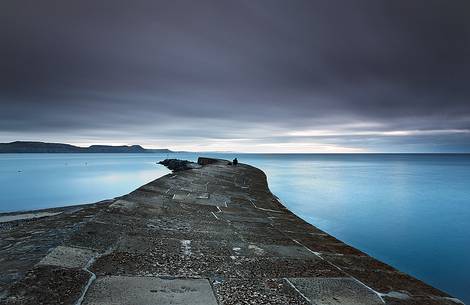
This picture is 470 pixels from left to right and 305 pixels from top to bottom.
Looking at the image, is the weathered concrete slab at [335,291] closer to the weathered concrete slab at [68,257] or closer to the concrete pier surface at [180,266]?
the concrete pier surface at [180,266]

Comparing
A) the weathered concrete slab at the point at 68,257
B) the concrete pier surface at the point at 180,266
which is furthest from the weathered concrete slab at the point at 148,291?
the weathered concrete slab at the point at 68,257

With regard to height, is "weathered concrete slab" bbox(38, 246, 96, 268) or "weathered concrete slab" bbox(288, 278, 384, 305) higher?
"weathered concrete slab" bbox(38, 246, 96, 268)

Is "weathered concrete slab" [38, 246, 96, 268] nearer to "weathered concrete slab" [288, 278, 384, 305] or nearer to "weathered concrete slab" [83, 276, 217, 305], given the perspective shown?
"weathered concrete slab" [83, 276, 217, 305]

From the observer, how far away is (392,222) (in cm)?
1828

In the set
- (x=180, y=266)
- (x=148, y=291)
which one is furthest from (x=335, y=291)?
(x=148, y=291)

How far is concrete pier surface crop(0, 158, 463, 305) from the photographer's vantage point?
278 cm

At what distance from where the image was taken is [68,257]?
3.27 metres

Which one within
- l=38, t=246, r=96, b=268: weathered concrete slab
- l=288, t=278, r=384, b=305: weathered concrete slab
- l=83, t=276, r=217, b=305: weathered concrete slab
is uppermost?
l=38, t=246, r=96, b=268: weathered concrete slab

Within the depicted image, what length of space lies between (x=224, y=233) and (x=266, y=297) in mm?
2466

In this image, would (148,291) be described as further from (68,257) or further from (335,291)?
(335,291)

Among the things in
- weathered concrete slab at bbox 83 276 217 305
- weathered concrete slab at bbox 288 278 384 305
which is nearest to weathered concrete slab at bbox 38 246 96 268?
weathered concrete slab at bbox 83 276 217 305

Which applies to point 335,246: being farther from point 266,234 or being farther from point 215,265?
point 215,265

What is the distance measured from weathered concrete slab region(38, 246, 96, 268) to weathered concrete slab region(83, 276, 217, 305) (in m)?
0.42

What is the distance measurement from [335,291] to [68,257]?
302cm
